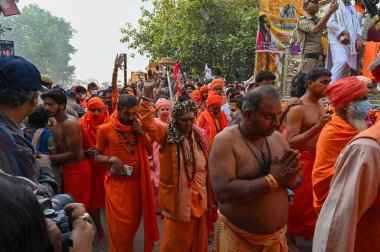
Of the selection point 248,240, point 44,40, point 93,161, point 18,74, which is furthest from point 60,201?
point 44,40

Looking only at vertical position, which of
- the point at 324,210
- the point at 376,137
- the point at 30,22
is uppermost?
the point at 30,22

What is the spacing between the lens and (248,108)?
104 inches

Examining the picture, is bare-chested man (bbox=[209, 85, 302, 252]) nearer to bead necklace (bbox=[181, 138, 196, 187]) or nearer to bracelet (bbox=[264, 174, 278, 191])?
bracelet (bbox=[264, 174, 278, 191])

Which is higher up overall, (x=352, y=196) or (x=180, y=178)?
(x=352, y=196)

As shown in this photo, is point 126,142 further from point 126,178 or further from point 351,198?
point 351,198

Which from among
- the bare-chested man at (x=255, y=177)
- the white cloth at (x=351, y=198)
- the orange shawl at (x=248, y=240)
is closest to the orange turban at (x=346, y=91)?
the bare-chested man at (x=255, y=177)

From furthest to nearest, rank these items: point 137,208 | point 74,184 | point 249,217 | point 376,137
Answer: point 74,184, point 137,208, point 249,217, point 376,137

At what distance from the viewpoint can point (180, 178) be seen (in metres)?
3.74

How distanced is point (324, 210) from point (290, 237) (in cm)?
303

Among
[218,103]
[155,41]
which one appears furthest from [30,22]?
[218,103]

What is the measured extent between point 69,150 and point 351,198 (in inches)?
151

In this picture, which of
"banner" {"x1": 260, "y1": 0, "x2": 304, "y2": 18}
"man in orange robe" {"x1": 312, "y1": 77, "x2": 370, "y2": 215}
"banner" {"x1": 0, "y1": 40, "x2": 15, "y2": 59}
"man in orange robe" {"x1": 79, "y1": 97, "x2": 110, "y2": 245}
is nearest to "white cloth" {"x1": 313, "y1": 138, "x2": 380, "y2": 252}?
"man in orange robe" {"x1": 312, "y1": 77, "x2": 370, "y2": 215}

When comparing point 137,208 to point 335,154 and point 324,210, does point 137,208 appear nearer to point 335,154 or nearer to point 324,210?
point 335,154

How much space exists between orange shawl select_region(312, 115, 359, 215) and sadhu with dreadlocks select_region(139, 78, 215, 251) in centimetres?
115
